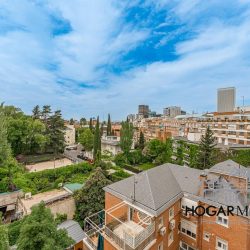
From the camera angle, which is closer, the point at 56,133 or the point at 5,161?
the point at 5,161

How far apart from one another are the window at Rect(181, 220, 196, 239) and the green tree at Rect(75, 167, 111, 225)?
26.7ft

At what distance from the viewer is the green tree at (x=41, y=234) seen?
8.13 m

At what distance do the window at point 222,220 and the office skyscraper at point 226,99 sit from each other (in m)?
66.7

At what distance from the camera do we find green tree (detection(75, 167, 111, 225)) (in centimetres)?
1747

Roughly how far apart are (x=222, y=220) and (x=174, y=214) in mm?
2949

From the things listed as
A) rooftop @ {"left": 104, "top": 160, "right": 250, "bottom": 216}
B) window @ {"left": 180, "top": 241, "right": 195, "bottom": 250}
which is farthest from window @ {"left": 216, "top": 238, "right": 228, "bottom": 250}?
rooftop @ {"left": 104, "top": 160, "right": 250, "bottom": 216}

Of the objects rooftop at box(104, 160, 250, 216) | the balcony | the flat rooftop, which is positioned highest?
rooftop at box(104, 160, 250, 216)

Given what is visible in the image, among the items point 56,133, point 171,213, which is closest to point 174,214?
point 171,213

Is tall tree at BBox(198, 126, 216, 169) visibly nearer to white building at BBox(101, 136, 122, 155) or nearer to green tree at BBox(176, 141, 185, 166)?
green tree at BBox(176, 141, 185, 166)

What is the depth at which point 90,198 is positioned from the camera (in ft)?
58.5

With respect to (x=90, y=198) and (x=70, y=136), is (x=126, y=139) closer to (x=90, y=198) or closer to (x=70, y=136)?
(x=90, y=198)

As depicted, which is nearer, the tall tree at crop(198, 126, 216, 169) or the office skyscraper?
the tall tree at crop(198, 126, 216, 169)

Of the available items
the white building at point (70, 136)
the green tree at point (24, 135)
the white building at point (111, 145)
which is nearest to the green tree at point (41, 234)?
the green tree at point (24, 135)

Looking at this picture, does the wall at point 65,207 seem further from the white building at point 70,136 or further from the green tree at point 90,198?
the white building at point 70,136
